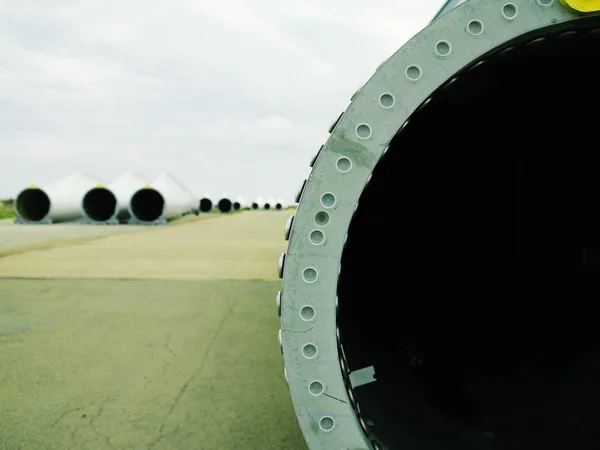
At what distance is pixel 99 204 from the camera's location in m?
20.5

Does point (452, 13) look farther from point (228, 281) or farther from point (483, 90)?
point (228, 281)

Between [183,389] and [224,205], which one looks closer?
[183,389]

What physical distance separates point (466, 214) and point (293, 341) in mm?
1533

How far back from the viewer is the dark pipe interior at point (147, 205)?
1939cm

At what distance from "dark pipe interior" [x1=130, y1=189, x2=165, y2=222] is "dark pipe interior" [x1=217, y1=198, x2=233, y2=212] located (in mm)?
20516

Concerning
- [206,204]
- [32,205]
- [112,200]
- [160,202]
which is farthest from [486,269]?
[206,204]

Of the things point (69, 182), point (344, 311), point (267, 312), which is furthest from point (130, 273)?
point (69, 182)

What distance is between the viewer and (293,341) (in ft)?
4.76

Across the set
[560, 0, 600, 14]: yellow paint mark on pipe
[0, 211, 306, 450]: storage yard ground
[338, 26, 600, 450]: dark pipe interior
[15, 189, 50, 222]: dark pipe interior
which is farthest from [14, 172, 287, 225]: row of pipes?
[560, 0, 600, 14]: yellow paint mark on pipe

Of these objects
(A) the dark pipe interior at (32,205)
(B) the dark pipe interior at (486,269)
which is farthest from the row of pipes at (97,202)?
(B) the dark pipe interior at (486,269)

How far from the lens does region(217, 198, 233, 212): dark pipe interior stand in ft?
138

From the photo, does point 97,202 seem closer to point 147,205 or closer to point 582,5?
point 147,205

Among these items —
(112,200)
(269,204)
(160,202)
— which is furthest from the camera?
(269,204)

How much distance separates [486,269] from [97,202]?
19893 millimetres
